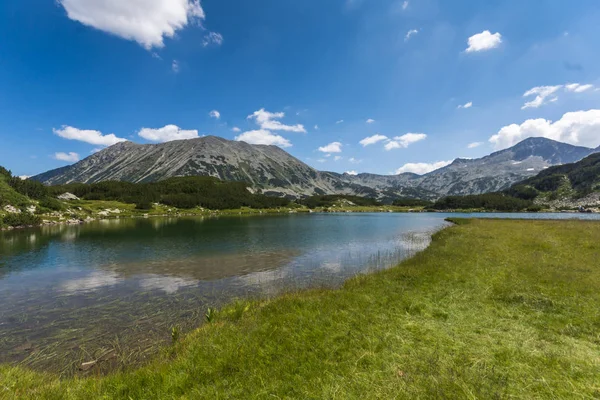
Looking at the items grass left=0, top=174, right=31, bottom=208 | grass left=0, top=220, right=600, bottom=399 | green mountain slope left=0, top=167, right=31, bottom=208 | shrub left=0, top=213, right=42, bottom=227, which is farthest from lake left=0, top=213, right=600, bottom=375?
grass left=0, top=174, right=31, bottom=208

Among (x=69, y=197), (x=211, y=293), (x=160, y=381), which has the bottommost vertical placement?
(x=211, y=293)

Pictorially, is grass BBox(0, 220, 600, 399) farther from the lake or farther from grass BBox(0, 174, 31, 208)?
grass BBox(0, 174, 31, 208)

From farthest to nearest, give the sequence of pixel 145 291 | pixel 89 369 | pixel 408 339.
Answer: pixel 145 291
pixel 89 369
pixel 408 339

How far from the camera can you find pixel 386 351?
1011cm

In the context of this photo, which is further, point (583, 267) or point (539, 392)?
point (583, 267)

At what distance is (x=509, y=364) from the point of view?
9047mm

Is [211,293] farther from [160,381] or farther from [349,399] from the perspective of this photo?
[349,399]

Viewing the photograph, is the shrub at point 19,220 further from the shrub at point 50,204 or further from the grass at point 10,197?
the shrub at point 50,204

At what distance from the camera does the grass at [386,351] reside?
8.04m

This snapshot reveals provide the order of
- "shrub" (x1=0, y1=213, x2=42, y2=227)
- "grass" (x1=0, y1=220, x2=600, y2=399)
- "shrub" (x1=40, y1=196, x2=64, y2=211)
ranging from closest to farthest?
"grass" (x1=0, y1=220, x2=600, y2=399) → "shrub" (x1=0, y1=213, x2=42, y2=227) → "shrub" (x1=40, y1=196, x2=64, y2=211)

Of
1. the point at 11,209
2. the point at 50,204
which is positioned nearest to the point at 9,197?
the point at 11,209

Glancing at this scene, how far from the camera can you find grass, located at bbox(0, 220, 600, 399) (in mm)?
8039

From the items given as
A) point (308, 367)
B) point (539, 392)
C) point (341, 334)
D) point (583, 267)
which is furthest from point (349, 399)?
point (583, 267)

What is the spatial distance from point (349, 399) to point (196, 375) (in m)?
5.71
